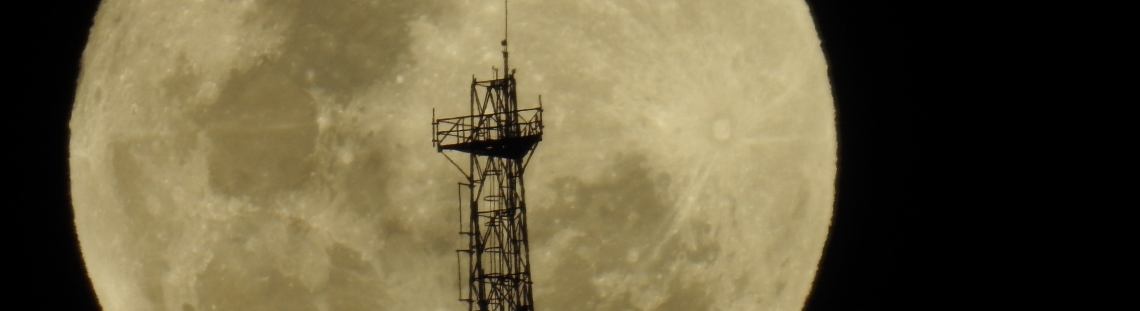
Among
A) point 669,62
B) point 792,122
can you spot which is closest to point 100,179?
point 669,62

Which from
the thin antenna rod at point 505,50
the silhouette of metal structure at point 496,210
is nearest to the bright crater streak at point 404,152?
the thin antenna rod at point 505,50

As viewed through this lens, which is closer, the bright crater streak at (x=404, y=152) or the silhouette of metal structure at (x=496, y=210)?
the silhouette of metal structure at (x=496, y=210)

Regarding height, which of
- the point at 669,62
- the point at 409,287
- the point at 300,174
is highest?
the point at 669,62

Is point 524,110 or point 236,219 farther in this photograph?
point 236,219

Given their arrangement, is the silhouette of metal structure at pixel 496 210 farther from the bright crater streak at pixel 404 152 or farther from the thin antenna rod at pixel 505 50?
the bright crater streak at pixel 404 152

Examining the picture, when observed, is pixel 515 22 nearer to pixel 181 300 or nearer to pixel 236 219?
pixel 236 219
